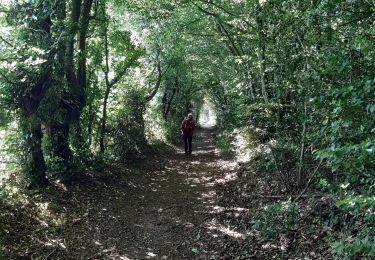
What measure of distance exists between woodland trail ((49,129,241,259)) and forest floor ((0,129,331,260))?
0.06 feet

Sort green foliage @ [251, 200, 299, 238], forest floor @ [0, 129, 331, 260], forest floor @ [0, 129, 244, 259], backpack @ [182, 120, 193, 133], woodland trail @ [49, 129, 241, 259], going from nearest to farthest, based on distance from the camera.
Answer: green foliage @ [251, 200, 299, 238] → forest floor @ [0, 129, 331, 260] → forest floor @ [0, 129, 244, 259] → woodland trail @ [49, 129, 241, 259] → backpack @ [182, 120, 193, 133]

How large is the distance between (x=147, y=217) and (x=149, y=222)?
325 millimetres

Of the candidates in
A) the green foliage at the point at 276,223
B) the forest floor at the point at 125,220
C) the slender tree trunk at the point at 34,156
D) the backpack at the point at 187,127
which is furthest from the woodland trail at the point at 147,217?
the backpack at the point at 187,127

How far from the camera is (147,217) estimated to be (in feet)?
26.5

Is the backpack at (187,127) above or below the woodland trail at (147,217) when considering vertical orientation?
above

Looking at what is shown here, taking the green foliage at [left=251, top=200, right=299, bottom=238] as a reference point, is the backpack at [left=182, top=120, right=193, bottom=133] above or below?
above

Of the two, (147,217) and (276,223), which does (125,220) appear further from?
(276,223)

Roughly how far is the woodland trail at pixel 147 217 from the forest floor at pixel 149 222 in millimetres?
20

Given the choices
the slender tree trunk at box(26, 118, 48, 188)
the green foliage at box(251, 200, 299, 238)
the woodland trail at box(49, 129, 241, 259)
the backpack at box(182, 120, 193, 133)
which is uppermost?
the backpack at box(182, 120, 193, 133)

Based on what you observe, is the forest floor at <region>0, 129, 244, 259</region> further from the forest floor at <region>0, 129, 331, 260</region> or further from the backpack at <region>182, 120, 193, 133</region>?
the backpack at <region>182, 120, 193, 133</region>

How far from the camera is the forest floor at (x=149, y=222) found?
5.89m

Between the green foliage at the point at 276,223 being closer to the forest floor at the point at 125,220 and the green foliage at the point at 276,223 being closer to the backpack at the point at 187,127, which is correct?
the forest floor at the point at 125,220

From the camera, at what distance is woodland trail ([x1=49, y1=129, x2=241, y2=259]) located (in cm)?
634

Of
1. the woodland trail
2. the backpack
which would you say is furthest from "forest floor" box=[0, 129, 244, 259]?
the backpack
